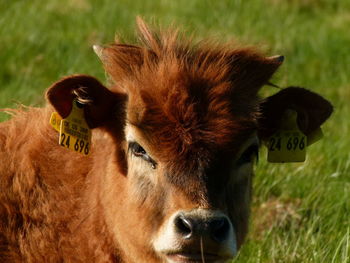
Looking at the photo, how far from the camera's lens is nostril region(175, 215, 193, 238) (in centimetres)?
524

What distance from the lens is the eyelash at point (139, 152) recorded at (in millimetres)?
5770

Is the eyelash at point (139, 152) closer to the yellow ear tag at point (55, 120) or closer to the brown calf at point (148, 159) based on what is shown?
the brown calf at point (148, 159)

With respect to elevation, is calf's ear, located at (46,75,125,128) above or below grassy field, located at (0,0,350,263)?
above

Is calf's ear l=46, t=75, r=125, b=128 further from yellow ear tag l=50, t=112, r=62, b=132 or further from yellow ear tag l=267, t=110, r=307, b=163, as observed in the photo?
yellow ear tag l=267, t=110, r=307, b=163

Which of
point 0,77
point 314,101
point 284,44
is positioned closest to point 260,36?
point 284,44

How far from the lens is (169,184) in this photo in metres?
5.56

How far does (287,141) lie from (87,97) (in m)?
1.46

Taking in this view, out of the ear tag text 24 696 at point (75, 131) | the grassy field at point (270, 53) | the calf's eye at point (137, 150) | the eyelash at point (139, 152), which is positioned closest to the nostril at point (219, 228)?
the eyelash at point (139, 152)

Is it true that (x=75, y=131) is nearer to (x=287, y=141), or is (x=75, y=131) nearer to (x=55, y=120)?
(x=55, y=120)

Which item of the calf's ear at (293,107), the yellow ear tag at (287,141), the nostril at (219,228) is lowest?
the nostril at (219,228)

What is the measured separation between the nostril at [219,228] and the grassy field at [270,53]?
164cm

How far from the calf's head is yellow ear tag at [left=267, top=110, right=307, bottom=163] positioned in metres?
0.15

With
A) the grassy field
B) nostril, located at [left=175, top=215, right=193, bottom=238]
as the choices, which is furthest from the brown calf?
the grassy field

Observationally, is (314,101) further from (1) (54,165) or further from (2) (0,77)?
(2) (0,77)
